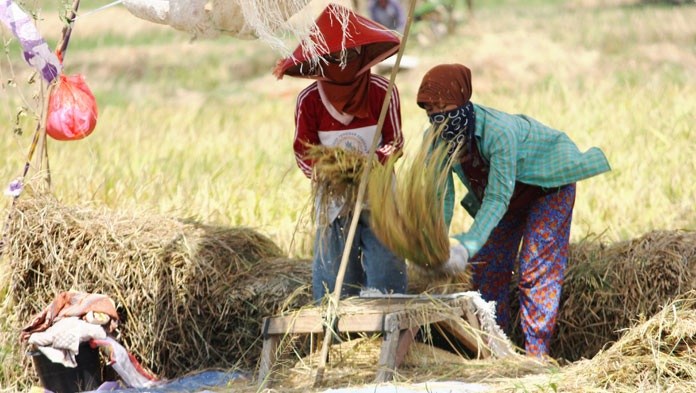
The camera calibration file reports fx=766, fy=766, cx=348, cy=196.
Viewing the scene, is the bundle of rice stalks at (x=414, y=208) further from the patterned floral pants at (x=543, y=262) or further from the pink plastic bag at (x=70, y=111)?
the pink plastic bag at (x=70, y=111)

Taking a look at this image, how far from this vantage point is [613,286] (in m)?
3.87

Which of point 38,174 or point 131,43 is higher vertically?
point 131,43

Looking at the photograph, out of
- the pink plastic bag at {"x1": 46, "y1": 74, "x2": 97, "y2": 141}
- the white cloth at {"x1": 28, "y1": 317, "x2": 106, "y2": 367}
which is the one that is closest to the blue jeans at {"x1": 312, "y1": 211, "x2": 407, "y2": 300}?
the white cloth at {"x1": 28, "y1": 317, "x2": 106, "y2": 367}

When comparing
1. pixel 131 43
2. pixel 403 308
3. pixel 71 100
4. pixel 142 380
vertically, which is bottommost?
pixel 142 380

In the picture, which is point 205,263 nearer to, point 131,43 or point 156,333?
point 156,333

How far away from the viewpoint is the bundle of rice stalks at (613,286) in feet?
12.2

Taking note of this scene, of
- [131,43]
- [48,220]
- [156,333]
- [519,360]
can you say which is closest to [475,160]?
[519,360]

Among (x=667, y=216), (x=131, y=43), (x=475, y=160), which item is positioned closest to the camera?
(x=475, y=160)

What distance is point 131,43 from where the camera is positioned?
873 inches

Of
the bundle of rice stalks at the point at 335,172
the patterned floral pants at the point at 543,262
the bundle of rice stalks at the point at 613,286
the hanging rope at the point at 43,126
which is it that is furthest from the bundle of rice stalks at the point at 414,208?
the hanging rope at the point at 43,126

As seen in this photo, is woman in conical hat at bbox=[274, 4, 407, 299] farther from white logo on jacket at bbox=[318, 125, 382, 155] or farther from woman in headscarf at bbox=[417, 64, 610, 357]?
woman in headscarf at bbox=[417, 64, 610, 357]

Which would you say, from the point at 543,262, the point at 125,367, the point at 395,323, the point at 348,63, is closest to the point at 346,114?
the point at 348,63

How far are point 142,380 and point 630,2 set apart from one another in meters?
24.0

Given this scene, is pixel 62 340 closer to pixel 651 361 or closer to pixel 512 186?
pixel 512 186
